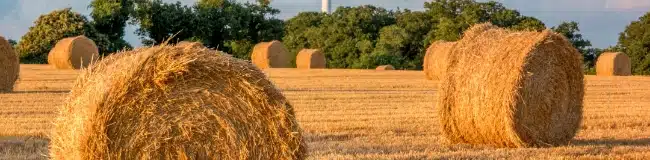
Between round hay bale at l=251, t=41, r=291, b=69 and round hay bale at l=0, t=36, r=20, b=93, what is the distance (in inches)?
621

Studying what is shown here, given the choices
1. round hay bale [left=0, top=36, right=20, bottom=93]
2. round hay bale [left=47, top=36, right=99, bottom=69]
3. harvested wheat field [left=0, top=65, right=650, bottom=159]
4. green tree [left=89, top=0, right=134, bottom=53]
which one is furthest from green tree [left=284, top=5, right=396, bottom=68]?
round hay bale [left=0, top=36, right=20, bottom=93]

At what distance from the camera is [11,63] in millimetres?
19109

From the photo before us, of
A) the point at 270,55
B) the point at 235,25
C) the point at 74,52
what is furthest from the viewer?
the point at 235,25

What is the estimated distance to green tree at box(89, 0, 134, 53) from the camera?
136 ft

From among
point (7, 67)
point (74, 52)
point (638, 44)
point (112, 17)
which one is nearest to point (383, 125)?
point (7, 67)

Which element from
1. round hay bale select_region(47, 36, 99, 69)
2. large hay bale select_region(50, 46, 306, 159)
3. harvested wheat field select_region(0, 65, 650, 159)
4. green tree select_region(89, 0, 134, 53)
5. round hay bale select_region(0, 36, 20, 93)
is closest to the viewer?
large hay bale select_region(50, 46, 306, 159)

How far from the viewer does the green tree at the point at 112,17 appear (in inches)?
1629

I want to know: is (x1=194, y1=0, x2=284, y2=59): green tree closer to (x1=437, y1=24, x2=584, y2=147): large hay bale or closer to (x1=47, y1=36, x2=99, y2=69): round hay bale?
(x1=47, y1=36, x2=99, y2=69): round hay bale

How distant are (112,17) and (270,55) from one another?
997cm

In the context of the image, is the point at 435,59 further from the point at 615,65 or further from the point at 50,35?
the point at 50,35

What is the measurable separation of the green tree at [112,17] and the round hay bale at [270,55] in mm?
8417

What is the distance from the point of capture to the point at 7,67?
62.1ft

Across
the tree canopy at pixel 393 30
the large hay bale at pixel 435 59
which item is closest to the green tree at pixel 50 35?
the tree canopy at pixel 393 30

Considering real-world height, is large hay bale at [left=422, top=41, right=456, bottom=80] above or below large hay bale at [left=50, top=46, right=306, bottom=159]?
below
